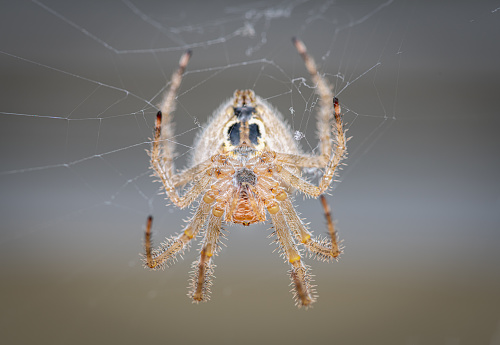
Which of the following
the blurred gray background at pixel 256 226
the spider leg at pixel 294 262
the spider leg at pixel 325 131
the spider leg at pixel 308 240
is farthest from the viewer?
the blurred gray background at pixel 256 226

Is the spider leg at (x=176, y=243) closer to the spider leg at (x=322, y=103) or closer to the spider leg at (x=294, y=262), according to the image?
the spider leg at (x=294, y=262)

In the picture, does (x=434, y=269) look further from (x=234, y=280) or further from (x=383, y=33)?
(x=383, y=33)

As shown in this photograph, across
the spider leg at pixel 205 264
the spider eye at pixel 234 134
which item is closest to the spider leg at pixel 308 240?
the spider leg at pixel 205 264

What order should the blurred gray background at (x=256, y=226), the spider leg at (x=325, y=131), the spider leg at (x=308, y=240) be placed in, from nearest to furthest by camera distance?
the spider leg at (x=325, y=131), the spider leg at (x=308, y=240), the blurred gray background at (x=256, y=226)

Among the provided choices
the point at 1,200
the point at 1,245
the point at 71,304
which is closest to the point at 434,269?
the point at 71,304

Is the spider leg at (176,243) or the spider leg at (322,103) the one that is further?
the spider leg at (176,243)

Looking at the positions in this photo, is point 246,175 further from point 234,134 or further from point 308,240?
point 308,240

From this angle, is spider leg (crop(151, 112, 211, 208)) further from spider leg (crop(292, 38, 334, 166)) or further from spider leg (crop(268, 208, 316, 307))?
spider leg (crop(292, 38, 334, 166))
